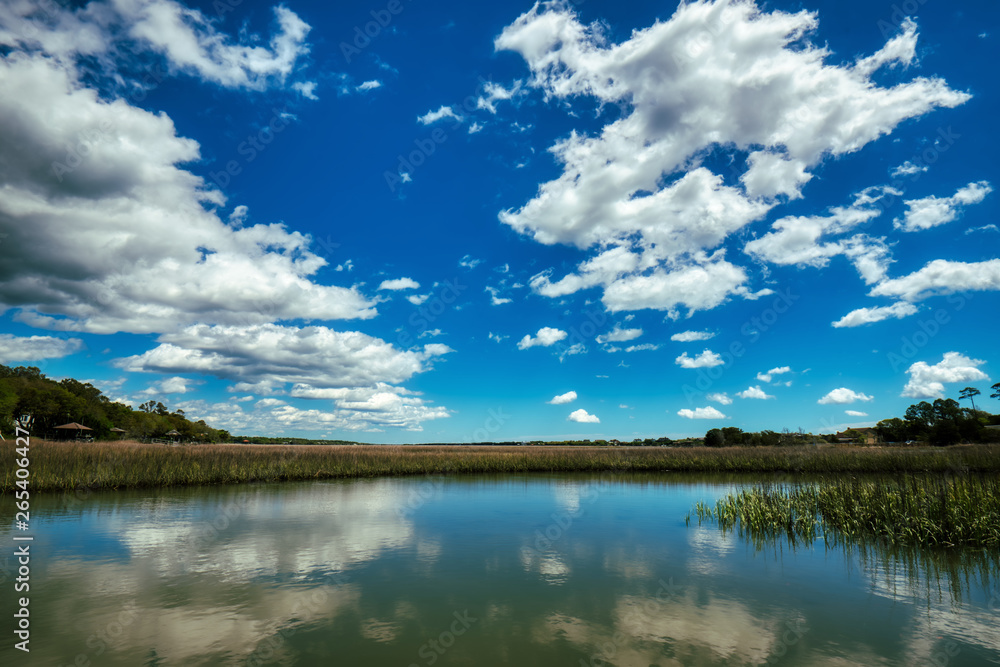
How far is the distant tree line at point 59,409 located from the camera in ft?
186

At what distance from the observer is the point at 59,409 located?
6425 centimetres

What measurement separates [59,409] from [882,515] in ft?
297

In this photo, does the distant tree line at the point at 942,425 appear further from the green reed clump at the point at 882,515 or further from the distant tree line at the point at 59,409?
the distant tree line at the point at 59,409

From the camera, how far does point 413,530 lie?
14047 mm

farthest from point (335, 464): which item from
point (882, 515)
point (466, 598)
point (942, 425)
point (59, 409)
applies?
point (942, 425)

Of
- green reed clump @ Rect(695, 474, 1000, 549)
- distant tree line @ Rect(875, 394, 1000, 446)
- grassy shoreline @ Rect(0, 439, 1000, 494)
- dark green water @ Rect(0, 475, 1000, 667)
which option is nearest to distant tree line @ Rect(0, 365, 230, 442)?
grassy shoreline @ Rect(0, 439, 1000, 494)

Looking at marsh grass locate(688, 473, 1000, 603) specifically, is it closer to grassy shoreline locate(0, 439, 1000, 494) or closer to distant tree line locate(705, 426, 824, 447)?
grassy shoreline locate(0, 439, 1000, 494)

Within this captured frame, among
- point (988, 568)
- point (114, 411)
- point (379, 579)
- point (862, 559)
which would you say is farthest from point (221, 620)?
point (114, 411)

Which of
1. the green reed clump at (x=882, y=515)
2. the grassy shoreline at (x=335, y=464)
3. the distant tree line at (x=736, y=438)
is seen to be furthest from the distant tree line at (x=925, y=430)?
the green reed clump at (x=882, y=515)

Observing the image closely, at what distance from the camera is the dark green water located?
6.08 meters

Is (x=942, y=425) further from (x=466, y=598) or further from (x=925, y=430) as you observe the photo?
(x=466, y=598)

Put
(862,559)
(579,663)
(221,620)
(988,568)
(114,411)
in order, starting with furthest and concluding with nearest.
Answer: (114,411) < (862,559) < (988,568) < (221,620) < (579,663)

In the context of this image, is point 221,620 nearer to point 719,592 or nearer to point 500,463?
point 719,592

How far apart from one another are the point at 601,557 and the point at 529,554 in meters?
1.78
